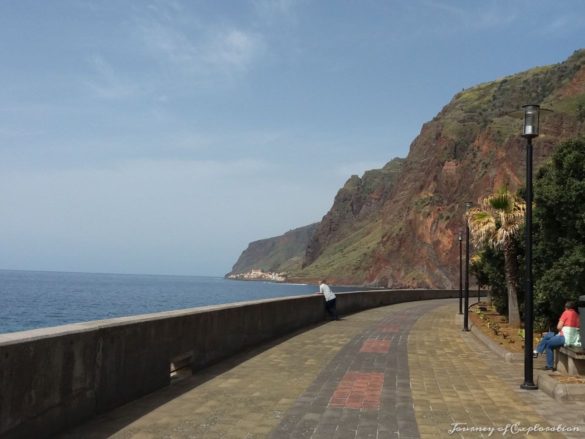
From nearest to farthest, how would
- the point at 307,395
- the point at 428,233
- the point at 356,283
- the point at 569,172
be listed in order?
the point at 307,395 → the point at 569,172 → the point at 428,233 → the point at 356,283

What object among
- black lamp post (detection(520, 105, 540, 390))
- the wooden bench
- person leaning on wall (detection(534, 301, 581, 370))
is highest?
black lamp post (detection(520, 105, 540, 390))

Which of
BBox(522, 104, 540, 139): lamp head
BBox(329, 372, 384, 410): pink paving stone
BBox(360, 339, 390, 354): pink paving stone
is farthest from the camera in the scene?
BBox(360, 339, 390, 354): pink paving stone

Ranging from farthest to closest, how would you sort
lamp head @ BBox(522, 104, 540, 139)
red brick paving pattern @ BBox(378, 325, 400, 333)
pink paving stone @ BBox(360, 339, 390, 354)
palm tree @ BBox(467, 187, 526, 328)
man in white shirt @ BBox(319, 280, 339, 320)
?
man in white shirt @ BBox(319, 280, 339, 320) < palm tree @ BBox(467, 187, 526, 328) < red brick paving pattern @ BBox(378, 325, 400, 333) < pink paving stone @ BBox(360, 339, 390, 354) < lamp head @ BBox(522, 104, 540, 139)

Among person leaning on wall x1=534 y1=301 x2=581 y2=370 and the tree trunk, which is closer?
person leaning on wall x1=534 y1=301 x2=581 y2=370

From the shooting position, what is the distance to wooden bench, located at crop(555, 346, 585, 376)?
959cm

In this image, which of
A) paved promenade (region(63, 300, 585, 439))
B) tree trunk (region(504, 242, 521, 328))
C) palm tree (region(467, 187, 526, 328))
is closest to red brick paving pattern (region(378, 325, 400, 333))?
tree trunk (region(504, 242, 521, 328))

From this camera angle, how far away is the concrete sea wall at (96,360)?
5.84 metres

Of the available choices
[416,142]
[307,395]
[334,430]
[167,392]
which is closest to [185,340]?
[167,392]

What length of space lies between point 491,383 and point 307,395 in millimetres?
3301

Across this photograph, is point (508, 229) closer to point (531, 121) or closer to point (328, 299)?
point (328, 299)

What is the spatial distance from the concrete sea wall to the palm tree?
12090mm

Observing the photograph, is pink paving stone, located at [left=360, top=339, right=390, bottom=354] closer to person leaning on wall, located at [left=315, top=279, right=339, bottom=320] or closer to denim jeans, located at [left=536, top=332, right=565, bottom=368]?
denim jeans, located at [left=536, top=332, right=565, bottom=368]

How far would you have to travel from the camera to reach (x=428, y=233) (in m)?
119

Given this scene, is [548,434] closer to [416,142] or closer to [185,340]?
[185,340]
